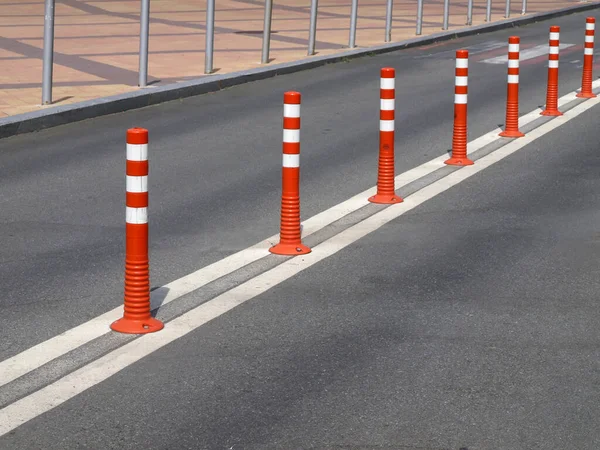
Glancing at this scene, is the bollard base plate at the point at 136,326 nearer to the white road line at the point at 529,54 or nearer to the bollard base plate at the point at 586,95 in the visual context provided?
the bollard base plate at the point at 586,95

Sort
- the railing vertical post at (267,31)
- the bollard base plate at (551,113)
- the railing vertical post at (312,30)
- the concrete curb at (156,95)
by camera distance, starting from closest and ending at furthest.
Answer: the concrete curb at (156,95) → the bollard base plate at (551,113) → the railing vertical post at (267,31) → the railing vertical post at (312,30)

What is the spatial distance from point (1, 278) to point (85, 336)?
4.35 ft

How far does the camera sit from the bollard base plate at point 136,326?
20.2ft

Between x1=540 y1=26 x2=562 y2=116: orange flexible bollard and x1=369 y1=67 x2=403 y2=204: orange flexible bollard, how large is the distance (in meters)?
4.90

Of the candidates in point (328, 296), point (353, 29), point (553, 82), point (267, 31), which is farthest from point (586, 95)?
point (328, 296)

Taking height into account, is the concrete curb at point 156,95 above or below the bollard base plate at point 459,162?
above

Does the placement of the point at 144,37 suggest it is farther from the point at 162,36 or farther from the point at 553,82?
the point at 162,36

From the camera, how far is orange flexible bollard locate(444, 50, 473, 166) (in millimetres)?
10852

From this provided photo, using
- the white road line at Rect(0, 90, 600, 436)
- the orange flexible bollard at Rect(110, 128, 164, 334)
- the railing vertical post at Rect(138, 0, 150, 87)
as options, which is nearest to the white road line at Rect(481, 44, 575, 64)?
the railing vertical post at Rect(138, 0, 150, 87)

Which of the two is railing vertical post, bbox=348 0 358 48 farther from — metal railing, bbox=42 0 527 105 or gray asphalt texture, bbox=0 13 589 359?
gray asphalt texture, bbox=0 13 589 359

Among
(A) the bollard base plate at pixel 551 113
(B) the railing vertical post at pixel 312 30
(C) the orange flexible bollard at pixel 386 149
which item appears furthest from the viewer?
(B) the railing vertical post at pixel 312 30

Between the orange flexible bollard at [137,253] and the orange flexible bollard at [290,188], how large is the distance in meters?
1.66

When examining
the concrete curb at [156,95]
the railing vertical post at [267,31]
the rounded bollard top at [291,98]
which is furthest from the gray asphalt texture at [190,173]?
the rounded bollard top at [291,98]

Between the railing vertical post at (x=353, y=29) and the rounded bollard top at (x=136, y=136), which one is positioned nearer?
the rounded bollard top at (x=136, y=136)
